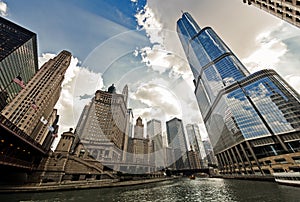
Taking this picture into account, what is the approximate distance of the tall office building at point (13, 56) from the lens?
235ft

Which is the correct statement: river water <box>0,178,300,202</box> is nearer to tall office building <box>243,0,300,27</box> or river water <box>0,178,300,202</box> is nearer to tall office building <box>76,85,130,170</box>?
tall office building <box>243,0,300,27</box>

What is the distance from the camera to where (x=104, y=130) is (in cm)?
9338

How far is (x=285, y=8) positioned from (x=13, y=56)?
11499 cm

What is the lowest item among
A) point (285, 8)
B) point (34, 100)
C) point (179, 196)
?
point (179, 196)

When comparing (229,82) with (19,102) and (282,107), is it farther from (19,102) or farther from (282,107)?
(19,102)

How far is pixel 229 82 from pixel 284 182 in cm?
8527

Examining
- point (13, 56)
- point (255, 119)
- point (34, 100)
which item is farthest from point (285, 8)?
point (13, 56)

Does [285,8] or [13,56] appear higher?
[13,56]

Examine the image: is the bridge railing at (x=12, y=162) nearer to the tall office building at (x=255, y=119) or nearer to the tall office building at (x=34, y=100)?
the tall office building at (x=34, y=100)

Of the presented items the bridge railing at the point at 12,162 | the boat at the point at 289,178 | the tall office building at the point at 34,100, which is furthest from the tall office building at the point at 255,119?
the tall office building at the point at 34,100

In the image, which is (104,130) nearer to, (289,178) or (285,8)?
(289,178)

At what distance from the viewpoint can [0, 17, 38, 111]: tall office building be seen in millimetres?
71625

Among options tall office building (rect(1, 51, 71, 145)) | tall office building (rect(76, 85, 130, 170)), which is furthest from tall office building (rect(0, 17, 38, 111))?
tall office building (rect(76, 85, 130, 170))

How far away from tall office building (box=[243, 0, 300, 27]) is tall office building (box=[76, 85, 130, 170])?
8618cm
